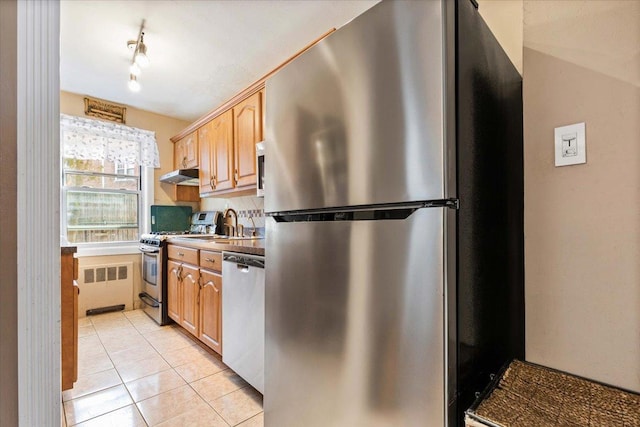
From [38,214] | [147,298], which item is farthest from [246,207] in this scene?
[38,214]

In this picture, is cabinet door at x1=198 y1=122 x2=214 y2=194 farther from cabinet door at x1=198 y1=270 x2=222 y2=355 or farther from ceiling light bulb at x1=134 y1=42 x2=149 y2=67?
cabinet door at x1=198 y1=270 x2=222 y2=355

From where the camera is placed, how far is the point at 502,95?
1111 mm

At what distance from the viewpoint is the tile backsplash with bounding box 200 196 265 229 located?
319cm

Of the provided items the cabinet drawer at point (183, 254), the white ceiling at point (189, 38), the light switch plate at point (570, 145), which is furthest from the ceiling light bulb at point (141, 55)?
the light switch plate at point (570, 145)

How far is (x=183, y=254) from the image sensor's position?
9.17ft

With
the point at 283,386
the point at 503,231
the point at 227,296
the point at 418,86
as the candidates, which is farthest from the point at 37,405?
the point at 227,296

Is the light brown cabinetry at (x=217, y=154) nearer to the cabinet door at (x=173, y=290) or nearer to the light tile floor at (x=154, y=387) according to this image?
the cabinet door at (x=173, y=290)

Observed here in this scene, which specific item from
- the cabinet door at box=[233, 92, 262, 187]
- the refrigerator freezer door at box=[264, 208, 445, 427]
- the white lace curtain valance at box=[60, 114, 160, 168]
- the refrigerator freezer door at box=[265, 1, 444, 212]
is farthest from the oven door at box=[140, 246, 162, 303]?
the refrigerator freezer door at box=[265, 1, 444, 212]

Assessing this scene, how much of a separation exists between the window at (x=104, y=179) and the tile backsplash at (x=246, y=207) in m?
0.98

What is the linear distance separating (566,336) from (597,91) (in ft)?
2.78

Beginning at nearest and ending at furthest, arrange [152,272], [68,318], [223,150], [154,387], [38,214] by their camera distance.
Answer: [38,214], [68,318], [154,387], [223,150], [152,272]

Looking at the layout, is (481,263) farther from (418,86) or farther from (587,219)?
(418,86)

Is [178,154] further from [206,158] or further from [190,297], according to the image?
[190,297]

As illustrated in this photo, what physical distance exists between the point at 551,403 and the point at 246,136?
258 cm
